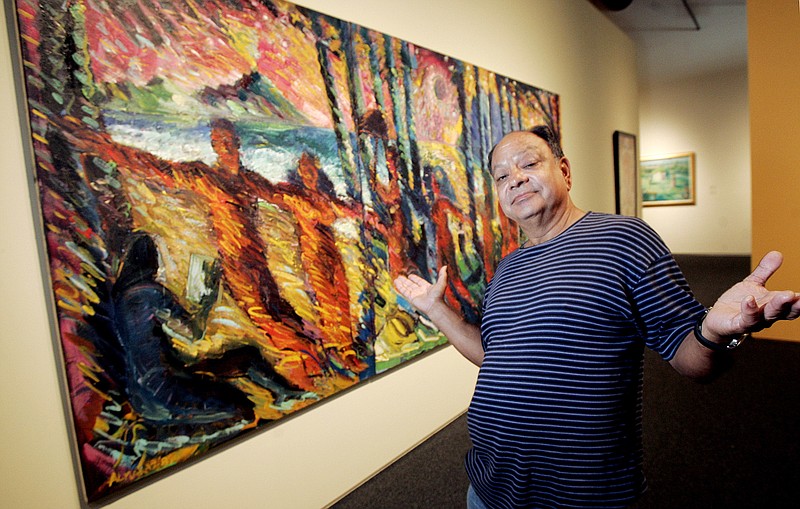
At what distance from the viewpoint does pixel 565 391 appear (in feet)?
3.35

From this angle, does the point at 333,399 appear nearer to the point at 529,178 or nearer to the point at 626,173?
the point at 529,178

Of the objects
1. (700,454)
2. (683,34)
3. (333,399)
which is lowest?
(700,454)

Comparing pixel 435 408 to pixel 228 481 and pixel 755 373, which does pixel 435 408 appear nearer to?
pixel 228 481

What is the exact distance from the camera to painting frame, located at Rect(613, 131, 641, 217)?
17.0 ft

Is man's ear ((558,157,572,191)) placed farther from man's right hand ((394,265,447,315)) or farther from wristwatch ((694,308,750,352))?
wristwatch ((694,308,750,352))

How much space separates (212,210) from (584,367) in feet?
4.25

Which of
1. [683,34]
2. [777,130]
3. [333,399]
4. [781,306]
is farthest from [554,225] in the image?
[683,34]

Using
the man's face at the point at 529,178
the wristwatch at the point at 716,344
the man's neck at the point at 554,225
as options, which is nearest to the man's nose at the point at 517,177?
the man's face at the point at 529,178

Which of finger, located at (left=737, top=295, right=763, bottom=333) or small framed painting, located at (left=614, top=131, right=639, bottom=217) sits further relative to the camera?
small framed painting, located at (left=614, top=131, right=639, bottom=217)

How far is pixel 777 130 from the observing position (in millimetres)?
3977

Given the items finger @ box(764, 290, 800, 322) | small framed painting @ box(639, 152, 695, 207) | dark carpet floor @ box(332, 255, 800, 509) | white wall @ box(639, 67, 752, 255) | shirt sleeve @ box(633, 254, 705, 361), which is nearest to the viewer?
finger @ box(764, 290, 800, 322)

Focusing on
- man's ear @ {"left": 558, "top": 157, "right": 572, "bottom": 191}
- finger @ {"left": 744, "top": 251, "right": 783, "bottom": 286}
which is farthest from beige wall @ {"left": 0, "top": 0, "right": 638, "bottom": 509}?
finger @ {"left": 744, "top": 251, "right": 783, "bottom": 286}

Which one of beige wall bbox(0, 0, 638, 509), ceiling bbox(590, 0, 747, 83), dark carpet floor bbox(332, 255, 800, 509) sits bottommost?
dark carpet floor bbox(332, 255, 800, 509)

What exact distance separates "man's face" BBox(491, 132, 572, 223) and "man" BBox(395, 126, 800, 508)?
12 cm
